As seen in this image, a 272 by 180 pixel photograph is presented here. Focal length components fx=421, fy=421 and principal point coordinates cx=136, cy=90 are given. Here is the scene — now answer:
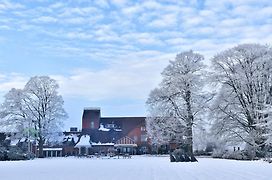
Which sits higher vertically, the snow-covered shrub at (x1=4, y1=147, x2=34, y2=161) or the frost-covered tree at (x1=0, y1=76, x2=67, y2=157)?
the frost-covered tree at (x1=0, y1=76, x2=67, y2=157)

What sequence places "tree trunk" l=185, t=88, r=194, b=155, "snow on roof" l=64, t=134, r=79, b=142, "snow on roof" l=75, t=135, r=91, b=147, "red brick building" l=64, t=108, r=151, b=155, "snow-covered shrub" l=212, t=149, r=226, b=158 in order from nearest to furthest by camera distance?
"tree trunk" l=185, t=88, r=194, b=155 < "snow-covered shrub" l=212, t=149, r=226, b=158 < "snow on roof" l=75, t=135, r=91, b=147 < "red brick building" l=64, t=108, r=151, b=155 < "snow on roof" l=64, t=134, r=79, b=142

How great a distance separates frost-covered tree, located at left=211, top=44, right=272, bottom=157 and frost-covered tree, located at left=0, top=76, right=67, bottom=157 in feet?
93.9

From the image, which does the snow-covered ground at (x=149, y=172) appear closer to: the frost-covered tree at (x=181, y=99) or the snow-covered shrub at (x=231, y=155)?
the snow-covered shrub at (x=231, y=155)

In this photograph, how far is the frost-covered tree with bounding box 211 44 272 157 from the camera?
40.7 metres

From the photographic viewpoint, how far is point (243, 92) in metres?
42.2

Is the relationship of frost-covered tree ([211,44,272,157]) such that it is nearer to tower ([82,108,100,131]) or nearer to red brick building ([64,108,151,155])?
red brick building ([64,108,151,155])

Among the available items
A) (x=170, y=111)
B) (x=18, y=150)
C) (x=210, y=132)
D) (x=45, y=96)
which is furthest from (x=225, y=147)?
(x=45, y=96)

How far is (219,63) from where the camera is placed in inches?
1687

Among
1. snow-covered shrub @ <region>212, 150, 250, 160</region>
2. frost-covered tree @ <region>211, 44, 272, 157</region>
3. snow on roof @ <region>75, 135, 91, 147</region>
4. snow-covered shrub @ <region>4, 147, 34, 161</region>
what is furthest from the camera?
snow on roof @ <region>75, 135, 91, 147</region>

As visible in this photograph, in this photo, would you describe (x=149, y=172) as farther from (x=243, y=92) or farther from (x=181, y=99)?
(x=181, y=99)

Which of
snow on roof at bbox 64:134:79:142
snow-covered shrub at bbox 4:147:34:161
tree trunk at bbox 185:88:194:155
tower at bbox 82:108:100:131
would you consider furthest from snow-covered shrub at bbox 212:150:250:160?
tower at bbox 82:108:100:131

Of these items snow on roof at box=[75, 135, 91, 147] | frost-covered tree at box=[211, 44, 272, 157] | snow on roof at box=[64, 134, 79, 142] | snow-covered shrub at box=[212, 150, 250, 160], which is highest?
frost-covered tree at box=[211, 44, 272, 157]

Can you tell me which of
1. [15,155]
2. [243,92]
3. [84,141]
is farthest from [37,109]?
[243,92]

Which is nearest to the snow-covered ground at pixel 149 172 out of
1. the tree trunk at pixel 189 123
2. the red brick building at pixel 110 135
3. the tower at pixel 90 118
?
the tree trunk at pixel 189 123
